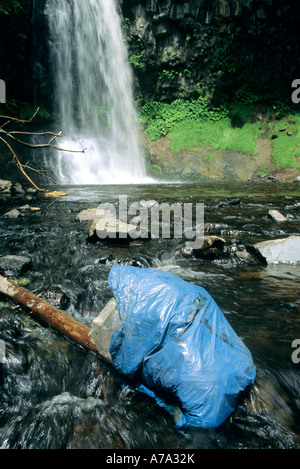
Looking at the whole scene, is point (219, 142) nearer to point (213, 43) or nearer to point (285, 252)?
point (213, 43)

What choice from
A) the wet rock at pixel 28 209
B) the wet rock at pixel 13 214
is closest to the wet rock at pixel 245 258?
the wet rock at pixel 13 214

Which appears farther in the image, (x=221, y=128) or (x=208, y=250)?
(x=221, y=128)

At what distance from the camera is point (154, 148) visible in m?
18.9

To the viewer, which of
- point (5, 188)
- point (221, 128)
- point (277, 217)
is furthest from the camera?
point (221, 128)

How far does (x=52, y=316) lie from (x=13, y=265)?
5.61 ft

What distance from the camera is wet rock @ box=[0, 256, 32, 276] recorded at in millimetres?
3602

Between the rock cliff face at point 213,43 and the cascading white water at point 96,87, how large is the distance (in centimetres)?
165

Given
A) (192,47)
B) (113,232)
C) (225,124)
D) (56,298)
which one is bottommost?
(56,298)

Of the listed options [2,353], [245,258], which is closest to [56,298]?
[2,353]

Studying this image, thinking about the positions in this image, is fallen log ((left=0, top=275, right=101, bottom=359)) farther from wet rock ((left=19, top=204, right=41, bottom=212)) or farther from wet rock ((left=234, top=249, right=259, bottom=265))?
wet rock ((left=19, top=204, right=41, bottom=212))

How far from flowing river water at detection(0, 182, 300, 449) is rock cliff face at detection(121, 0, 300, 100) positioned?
18.9 meters

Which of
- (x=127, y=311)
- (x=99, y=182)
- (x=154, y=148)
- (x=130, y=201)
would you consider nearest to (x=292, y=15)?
(x=154, y=148)

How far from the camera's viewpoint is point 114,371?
2.02 meters

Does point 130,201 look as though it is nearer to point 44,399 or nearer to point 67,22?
point 44,399
